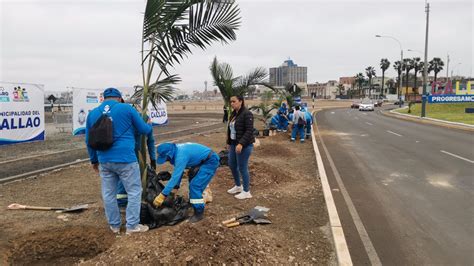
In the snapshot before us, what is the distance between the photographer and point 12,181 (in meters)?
7.05

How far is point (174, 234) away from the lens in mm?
3893

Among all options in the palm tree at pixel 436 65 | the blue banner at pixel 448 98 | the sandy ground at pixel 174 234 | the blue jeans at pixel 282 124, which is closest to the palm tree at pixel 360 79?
the palm tree at pixel 436 65

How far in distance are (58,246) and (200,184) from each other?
1763 millimetres

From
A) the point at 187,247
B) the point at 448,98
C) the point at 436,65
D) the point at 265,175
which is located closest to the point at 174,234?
the point at 187,247

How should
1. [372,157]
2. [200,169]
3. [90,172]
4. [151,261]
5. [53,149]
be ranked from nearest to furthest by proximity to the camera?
[151,261] < [200,169] < [90,172] < [372,157] < [53,149]

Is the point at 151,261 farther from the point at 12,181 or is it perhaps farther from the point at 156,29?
the point at 12,181

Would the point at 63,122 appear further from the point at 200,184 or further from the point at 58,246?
the point at 200,184

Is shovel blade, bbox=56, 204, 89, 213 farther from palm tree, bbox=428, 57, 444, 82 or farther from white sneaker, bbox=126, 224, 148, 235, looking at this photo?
Result: palm tree, bbox=428, 57, 444, 82

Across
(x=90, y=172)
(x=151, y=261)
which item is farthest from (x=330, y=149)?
(x=151, y=261)

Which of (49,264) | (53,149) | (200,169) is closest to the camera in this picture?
(49,264)

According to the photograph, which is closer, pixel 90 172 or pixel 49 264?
pixel 49 264

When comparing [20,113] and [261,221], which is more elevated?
[20,113]

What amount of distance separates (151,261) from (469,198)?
5456 millimetres

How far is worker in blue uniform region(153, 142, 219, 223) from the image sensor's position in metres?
4.24
